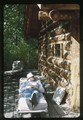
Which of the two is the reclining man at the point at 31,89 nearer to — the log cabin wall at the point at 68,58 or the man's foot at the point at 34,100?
the man's foot at the point at 34,100

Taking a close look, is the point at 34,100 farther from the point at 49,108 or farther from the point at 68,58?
the point at 68,58

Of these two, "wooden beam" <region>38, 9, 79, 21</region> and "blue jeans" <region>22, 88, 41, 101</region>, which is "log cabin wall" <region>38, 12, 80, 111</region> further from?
"blue jeans" <region>22, 88, 41, 101</region>

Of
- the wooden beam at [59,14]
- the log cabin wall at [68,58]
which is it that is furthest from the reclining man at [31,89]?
the wooden beam at [59,14]

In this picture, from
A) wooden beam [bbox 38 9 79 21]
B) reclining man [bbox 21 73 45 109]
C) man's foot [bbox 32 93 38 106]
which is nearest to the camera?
wooden beam [bbox 38 9 79 21]

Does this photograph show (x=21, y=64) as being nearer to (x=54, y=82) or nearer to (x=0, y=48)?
(x=54, y=82)

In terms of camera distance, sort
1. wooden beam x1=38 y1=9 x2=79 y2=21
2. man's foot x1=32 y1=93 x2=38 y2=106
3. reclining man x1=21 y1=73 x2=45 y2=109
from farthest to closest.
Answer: reclining man x1=21 y1=73 x2=45 y2=109, man's foot x1=32 y1=93 x2=38 y2=106, wooden beam x1=38 y1=9 x2=79 y2=21

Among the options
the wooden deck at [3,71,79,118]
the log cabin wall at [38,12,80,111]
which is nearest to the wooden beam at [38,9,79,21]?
the log cabin wall at [38,12,80,111]

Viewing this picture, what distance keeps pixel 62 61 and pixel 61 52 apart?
114 mm

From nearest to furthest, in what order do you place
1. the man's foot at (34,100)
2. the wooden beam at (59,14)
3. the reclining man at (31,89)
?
the wooden beam at (59,14) < the man's foot at (34,100) < the reclining man at (31,89)

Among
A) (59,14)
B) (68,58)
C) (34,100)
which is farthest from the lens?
(68,58)

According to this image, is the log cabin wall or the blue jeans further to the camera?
the blue jeans

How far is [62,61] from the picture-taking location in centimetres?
315

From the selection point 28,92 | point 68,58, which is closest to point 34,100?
point 28,92

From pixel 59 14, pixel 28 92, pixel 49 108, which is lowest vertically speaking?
pixel 49 108
